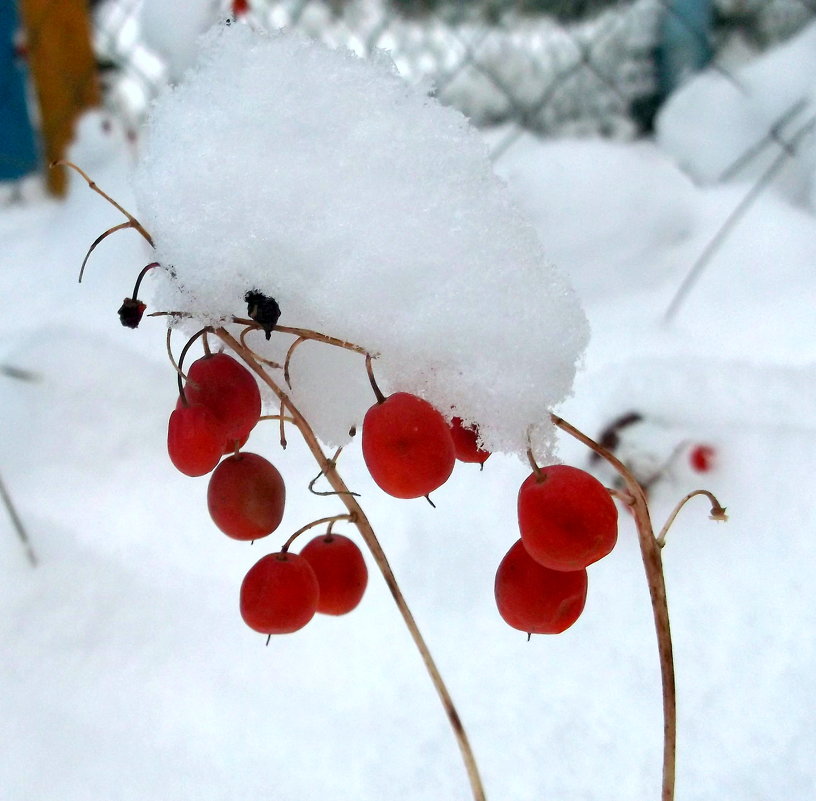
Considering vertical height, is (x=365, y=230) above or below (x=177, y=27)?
above

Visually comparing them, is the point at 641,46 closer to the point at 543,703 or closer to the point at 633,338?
the point at 633,338

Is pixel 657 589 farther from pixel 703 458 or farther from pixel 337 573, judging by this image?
pixel 703 458

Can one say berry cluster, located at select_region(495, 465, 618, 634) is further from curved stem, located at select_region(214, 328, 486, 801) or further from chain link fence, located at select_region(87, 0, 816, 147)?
chain link fence, located at select_region(87, 0, 816, 147)

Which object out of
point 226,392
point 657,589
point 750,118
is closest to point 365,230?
point 226,392

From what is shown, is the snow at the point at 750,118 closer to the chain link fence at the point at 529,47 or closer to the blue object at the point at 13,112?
the chain link fence at the point at 529,47

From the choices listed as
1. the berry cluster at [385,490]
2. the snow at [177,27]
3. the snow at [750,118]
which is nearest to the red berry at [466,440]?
the berry cluster at [385,490]

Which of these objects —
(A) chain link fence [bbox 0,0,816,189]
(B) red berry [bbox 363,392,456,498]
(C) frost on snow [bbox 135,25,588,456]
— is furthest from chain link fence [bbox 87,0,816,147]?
(B) red berry [bbox 363,392,456,498]

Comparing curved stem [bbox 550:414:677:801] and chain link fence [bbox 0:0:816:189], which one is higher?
curved stem [bbox 550:414:677:801]

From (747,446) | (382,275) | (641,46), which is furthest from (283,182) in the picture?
(641,46)
